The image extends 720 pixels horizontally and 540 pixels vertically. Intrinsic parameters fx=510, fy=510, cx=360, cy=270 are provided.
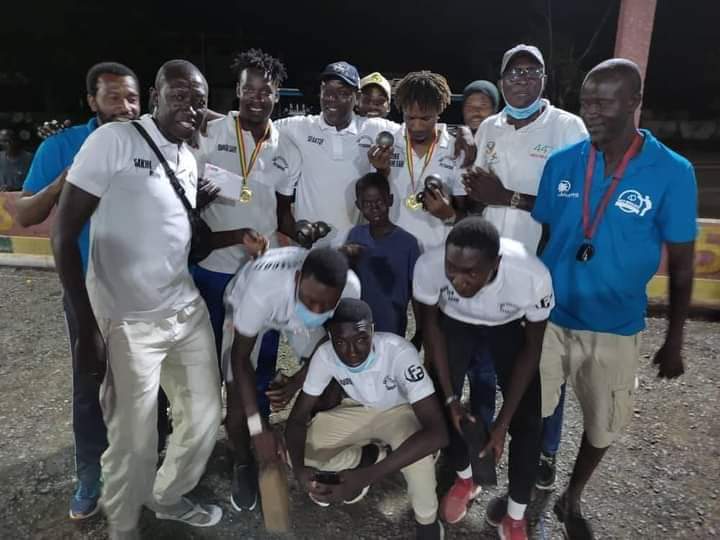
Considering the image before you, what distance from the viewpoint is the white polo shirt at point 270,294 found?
8.20ft

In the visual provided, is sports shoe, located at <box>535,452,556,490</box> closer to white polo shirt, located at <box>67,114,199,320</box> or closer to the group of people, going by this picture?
the group of people

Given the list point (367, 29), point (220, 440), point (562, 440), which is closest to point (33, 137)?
point (367, 29)

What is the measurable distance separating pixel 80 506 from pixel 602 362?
282 cm

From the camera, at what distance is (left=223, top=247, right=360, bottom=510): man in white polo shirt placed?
2373 millimetres

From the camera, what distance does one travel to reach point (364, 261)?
296cm

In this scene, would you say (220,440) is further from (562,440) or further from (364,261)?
(562,440)

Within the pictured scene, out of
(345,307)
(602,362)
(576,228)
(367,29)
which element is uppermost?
(367,29)

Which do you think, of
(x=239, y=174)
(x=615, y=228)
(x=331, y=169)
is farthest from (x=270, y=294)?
(x=615, y=228)

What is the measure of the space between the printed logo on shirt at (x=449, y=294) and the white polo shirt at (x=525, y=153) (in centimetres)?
70

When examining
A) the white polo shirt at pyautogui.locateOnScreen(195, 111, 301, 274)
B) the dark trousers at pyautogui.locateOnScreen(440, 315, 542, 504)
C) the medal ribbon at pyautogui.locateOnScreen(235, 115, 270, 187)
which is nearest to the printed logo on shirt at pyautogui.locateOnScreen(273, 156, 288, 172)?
the white polo shirt at pyautogui.locateOnScreen(195, 111, 301, 274)

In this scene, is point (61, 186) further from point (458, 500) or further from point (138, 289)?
point (458, 500)

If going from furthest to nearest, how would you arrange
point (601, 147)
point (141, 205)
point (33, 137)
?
point (33, 137)
point (601, 147)
point (141, 205)

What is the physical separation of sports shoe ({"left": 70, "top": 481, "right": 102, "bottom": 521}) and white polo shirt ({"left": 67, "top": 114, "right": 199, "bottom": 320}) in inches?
42.4

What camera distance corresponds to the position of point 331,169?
3.22 meters
